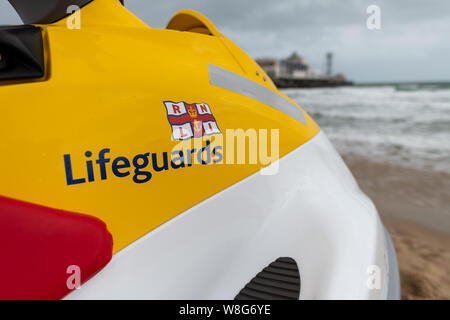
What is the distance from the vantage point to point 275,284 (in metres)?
0.79

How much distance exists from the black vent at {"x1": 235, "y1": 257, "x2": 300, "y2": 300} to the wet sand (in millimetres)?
950

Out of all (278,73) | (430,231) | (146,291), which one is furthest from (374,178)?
(278,73)

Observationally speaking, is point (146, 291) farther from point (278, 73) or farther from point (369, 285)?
point (278, 73)

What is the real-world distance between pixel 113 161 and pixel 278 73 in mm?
44433

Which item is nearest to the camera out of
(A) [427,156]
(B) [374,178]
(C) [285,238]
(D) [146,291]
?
(D) [146,291]

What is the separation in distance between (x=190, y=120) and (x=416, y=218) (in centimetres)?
222

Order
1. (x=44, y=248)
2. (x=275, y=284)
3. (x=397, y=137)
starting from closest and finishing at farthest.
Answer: (x=44, y=248)
(x=275, y=284)
(x=397, y=137)

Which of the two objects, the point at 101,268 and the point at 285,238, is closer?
the point at 101,268

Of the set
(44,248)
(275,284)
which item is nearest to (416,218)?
(275,284)

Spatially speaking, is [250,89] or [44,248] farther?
[250,89]

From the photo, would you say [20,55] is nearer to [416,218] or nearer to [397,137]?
[416,218]

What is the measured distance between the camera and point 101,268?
59cm

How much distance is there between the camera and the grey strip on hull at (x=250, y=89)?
833 millimetres

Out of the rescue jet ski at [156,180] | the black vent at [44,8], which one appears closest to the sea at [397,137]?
the rescue jet ski at [156,180]
